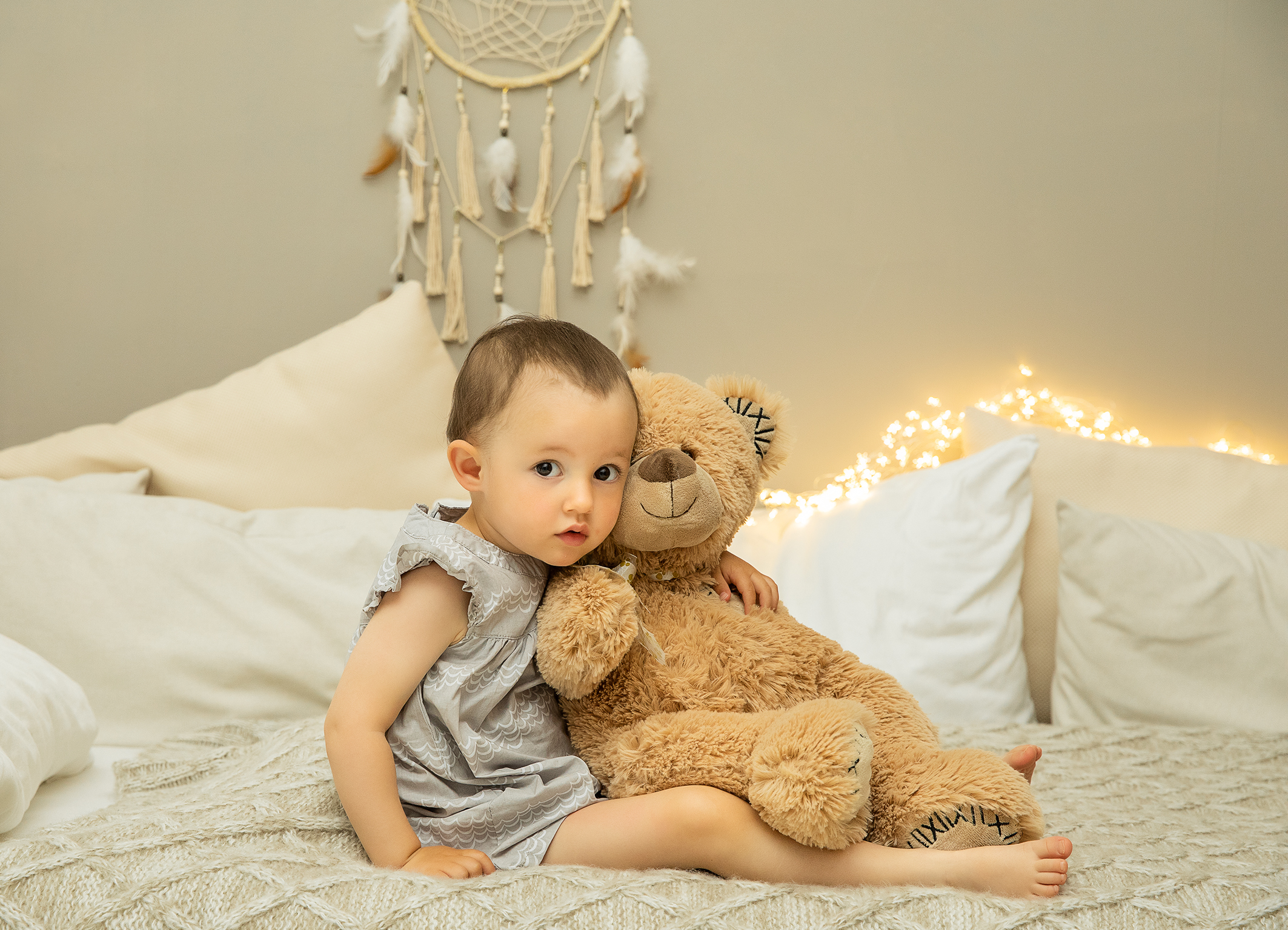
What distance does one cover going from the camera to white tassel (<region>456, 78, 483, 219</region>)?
68.9 inches

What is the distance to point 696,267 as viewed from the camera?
5.96 feet

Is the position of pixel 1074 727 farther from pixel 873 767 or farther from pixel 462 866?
pixel 462 866

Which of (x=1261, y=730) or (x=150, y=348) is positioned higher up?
(x=150, y=348)

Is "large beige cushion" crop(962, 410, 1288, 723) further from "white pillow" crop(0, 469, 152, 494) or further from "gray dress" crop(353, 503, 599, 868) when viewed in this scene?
"white pillow" crop(0, 469, 152, 494)

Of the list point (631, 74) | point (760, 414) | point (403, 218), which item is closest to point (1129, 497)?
point (760, 414)

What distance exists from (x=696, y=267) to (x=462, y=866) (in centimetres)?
131

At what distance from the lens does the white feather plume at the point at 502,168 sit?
1745mm

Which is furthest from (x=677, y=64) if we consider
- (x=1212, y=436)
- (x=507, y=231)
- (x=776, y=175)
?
(x=1212, y=436)

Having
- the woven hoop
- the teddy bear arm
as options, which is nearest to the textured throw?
the teddy bear arm

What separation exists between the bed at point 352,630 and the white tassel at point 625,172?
44 centimetres

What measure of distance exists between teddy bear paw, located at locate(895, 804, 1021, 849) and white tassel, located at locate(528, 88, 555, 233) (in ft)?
4.40

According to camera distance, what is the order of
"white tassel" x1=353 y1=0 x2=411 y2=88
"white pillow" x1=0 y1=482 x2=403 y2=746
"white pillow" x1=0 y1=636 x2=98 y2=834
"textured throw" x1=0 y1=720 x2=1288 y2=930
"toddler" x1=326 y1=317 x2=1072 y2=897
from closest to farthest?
"textured throw" x1=0 y1=720 x2=1288 y2=930 < "toddler" x1=326 y1=317 x2=1072 y2=897 < "white pillow" x1=0 y1=636 x2=98 y2=834 < "white pillow" x1=0 y1=482 x2=403 y2=746 < "white tassel" x1=353 y1=0 x2=411 y2=88

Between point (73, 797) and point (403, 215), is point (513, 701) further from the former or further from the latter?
point (403, 215)

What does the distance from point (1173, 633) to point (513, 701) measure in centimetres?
101
